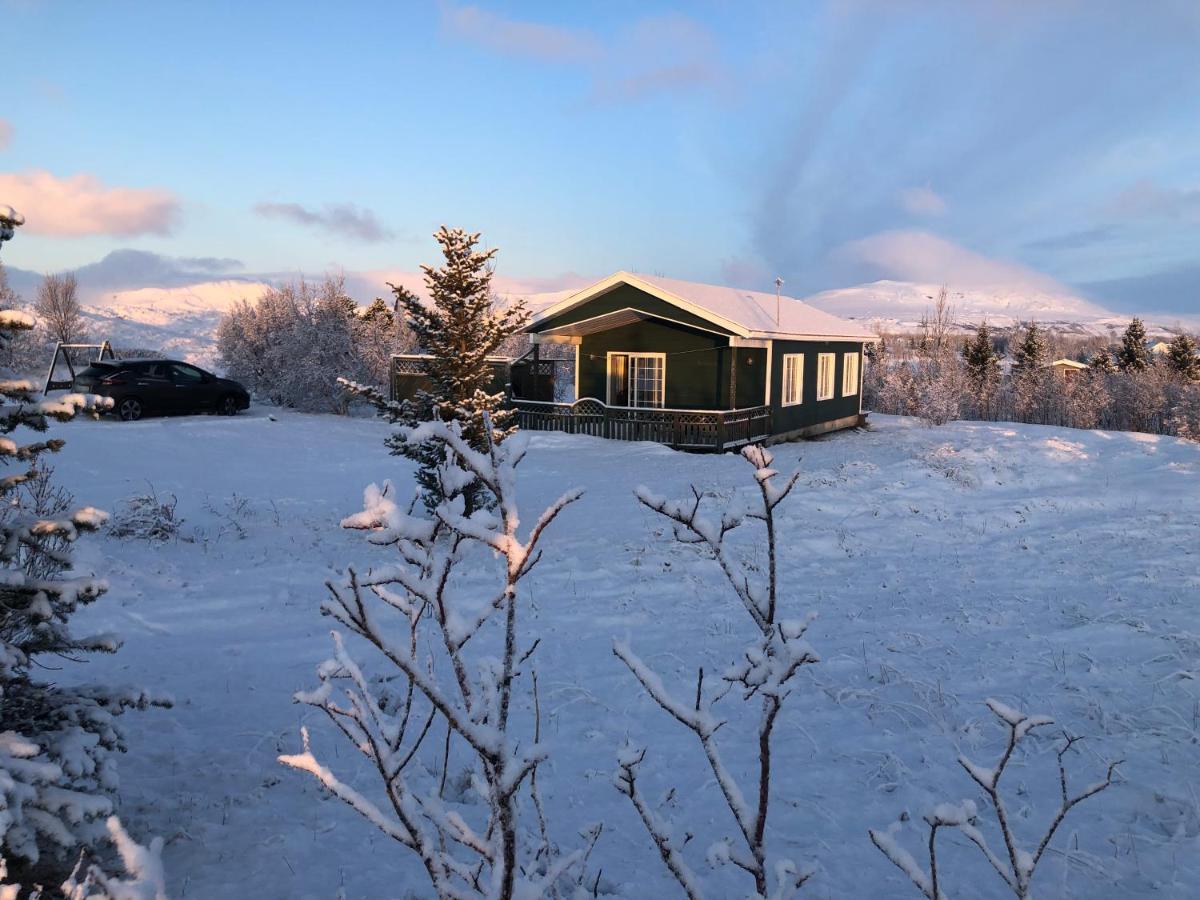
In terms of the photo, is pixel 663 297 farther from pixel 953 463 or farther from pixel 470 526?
pixel 470 526

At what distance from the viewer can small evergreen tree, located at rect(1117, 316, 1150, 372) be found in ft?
151

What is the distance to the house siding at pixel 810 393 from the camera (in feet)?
74.4

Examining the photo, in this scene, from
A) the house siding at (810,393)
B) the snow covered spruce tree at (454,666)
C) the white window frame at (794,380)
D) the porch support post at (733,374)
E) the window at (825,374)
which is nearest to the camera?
the snow covered spruce tree at (454,666)

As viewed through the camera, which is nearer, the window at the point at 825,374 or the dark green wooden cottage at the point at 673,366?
the dark green wooden cottage at the point at 673,366

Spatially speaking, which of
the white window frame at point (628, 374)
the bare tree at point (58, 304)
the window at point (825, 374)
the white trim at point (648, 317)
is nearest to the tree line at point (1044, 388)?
the window at point (825, 374)

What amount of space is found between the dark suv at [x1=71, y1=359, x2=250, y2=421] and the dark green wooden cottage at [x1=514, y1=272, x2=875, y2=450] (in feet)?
27.4

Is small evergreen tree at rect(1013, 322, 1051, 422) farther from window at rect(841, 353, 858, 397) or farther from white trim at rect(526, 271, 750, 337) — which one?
white trim at rect(526, 271, 750, 337)

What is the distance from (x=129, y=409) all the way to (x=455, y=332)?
1324 cm

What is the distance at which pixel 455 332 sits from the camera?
10602 millimetres

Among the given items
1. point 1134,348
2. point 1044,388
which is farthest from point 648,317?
point 1134,348

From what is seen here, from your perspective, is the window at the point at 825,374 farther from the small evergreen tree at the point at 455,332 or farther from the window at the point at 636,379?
the small evergreen tree at the point at 455,332

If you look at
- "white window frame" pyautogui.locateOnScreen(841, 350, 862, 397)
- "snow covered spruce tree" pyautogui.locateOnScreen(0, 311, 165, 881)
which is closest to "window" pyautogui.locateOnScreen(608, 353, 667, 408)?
"white window frame" pyautogui.locateOnScreen(841, 350, 862, 397)

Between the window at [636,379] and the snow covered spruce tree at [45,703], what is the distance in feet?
62.6

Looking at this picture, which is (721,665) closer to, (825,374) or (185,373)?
(185,373)
